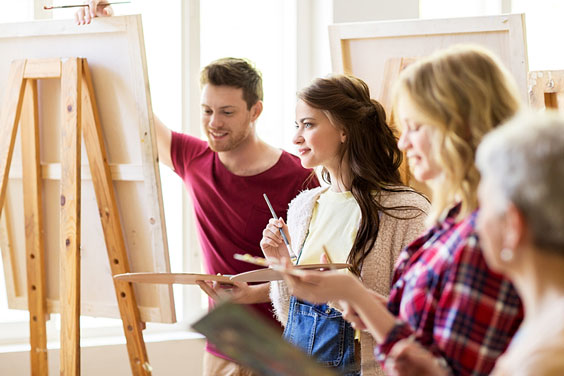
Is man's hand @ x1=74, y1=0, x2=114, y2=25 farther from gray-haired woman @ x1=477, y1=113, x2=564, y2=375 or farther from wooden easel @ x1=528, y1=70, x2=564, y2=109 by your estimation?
gray-haired woman @ x1=477, y1=113, x2=564, y2=375

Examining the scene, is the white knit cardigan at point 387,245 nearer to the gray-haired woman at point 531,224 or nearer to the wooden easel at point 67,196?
the wooden easel at point 67,196

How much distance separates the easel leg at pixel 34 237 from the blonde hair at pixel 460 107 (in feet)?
5.68

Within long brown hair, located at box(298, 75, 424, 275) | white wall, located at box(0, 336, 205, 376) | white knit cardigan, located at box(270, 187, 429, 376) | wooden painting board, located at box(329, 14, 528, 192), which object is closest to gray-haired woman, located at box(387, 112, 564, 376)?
white knit cardigan, located at box(270, 187, 429, 376)

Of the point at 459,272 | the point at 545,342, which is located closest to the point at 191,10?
the point at 459,272

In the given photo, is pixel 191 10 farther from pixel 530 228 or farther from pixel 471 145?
Answer: pixel 530 228

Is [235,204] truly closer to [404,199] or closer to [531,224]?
[404,199]

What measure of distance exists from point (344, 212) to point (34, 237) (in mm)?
1180

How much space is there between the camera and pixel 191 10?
→ 3.74 meters

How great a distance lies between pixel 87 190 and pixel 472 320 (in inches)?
71.1

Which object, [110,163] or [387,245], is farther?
[110,163]

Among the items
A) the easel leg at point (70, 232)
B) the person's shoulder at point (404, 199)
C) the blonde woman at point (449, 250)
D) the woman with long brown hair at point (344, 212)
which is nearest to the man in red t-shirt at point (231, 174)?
the woman with long brown hair at point (344, 212)

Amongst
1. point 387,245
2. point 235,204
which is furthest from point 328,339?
point 235,204

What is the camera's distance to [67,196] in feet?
8.34

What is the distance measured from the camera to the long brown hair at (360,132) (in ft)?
7.35
